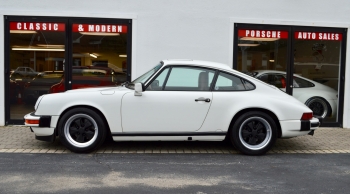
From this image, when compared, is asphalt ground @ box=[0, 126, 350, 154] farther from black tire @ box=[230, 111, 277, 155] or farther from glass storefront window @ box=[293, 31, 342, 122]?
glass storefront window @ box=[293, 31, 342, 122]

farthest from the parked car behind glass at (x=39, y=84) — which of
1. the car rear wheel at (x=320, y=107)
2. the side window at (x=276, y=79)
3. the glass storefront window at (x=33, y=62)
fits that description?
the car rear wheel at (x=320, y=107)

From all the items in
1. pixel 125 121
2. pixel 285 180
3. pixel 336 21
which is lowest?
pixel 285 180

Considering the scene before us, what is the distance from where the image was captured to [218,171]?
5.23 m

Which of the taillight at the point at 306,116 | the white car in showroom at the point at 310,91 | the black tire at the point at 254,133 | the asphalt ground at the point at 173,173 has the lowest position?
the asphalt ground at the point at 173,173

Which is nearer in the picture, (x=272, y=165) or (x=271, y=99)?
(x=272, y=165)

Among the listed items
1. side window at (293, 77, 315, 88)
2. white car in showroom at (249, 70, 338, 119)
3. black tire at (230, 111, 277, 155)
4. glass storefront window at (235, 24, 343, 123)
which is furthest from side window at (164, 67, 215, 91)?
side window at (293, 77, 315, 88)

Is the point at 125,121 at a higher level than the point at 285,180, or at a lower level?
higher

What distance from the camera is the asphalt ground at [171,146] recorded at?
6375mm

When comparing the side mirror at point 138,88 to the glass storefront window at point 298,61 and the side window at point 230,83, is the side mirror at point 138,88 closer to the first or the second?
the side window at point 230,83

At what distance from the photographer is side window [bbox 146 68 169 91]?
20.1 feet

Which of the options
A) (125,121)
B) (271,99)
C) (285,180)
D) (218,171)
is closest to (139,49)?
(125,121)

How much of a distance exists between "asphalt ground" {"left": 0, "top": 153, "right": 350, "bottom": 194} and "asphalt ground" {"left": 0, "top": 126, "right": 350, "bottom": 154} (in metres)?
0.29

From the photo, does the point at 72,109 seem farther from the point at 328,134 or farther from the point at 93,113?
the point at 328,134

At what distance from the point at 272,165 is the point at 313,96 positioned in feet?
14.4
